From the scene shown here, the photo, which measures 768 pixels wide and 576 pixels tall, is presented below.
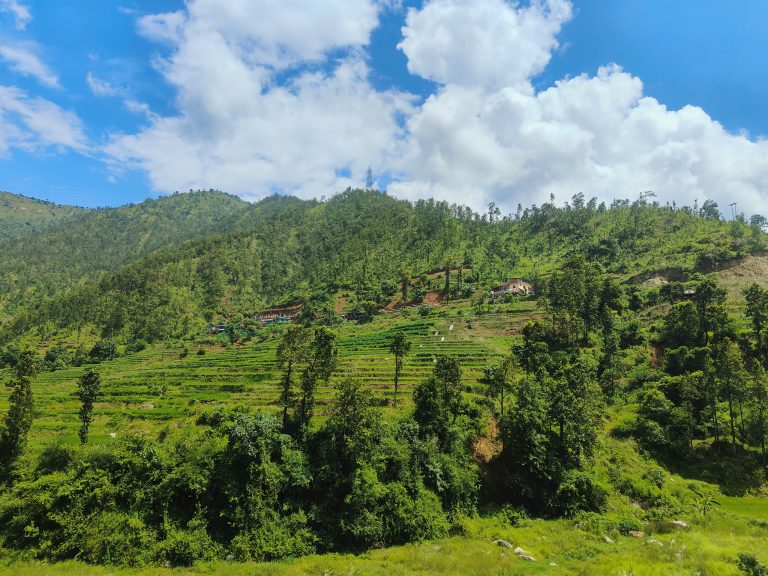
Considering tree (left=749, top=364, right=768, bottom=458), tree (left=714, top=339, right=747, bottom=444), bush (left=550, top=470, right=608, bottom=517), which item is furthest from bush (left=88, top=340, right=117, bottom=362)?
tree (left=749, top=364, right=768, bottom=458)

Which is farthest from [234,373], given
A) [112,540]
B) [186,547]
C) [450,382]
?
[186,547]

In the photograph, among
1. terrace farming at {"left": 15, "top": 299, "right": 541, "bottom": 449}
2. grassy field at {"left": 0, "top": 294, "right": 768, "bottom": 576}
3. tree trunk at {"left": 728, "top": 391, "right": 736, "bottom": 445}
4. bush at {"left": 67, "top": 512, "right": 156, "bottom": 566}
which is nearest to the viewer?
grassy field at {"left": 0, "top": 294, "right": 768, "bottom": 576}

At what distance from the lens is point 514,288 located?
135875 millimetres

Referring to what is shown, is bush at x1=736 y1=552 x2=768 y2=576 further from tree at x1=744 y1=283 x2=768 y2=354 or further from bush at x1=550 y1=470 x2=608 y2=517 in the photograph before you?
tree at x1=744 y1=283 x2=768 y2=354

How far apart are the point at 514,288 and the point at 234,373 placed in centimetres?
9358

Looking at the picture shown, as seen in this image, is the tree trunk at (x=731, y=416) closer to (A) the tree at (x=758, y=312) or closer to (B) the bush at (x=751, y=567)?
(A) the tree at (x=758, y=312)

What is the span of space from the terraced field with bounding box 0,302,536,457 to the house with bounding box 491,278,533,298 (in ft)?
41.5

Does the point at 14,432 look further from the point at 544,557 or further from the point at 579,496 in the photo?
the point at 579,496

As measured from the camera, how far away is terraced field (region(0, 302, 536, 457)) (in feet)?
200

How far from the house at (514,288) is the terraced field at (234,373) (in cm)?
1265

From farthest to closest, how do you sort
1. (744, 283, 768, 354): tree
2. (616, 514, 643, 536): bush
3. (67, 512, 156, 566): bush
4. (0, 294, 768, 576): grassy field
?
(744, 283, 768, 354): tree → (616, 514, 643, 536): bush → (67, 512, 156, 566): bush → (0, 294, 768, 576): grassy field

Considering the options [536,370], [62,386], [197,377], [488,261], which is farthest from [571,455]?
[488,261]

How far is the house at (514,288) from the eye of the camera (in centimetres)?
13062

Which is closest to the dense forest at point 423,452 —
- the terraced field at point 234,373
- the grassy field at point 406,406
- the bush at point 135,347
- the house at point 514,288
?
the grassy field at point 406,406
